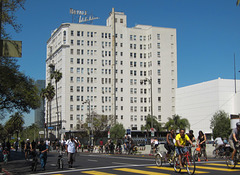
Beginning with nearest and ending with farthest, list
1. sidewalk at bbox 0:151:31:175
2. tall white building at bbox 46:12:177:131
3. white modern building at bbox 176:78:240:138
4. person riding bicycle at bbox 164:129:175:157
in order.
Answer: person riding bicycle at bbox 164:129:175:157 < sidewalk at bbox 0:151:31:175 < white modern building at bbox 176:78:240:138 < tall white building at bbox 46:12:177:131

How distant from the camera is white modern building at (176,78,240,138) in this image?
98.9 meters

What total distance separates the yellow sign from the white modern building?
3514 inches

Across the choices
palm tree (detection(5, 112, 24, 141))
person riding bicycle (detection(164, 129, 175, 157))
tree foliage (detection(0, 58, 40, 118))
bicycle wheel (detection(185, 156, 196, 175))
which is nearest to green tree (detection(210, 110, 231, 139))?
palm tree (detection(5, 112, 24, 141))

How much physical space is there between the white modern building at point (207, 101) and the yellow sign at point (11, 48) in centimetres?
8925

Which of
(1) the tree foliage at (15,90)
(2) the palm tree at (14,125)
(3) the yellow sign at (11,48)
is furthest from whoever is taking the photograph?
(2) the palm tree at (14,125)

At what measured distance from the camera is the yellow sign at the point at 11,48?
515 inches

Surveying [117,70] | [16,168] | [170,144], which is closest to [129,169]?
[170,144]

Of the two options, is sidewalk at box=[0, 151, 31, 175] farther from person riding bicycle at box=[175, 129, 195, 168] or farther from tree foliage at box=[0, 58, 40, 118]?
person riding bicycle at box=[175, 129, 195, 168]

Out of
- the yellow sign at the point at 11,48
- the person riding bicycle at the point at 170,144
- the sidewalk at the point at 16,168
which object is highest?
the yellow sign at the point at 11,48

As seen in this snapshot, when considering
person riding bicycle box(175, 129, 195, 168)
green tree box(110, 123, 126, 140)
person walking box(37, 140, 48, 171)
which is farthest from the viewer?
green tree box(110, 123, 126, 140)

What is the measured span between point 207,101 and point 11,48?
93.4 meters

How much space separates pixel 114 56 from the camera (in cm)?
11288

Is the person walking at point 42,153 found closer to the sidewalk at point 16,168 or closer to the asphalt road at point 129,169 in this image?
the asphalt road at point 129,169

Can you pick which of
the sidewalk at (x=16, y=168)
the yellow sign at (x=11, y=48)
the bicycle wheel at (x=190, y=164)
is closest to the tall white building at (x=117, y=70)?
the sidewalk at (x=16, y=168)
